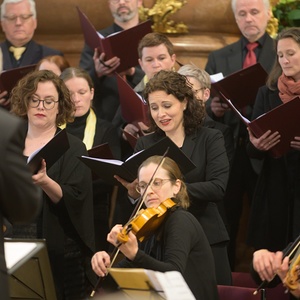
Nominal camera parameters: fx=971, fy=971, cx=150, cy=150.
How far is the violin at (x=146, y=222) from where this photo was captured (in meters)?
4.37

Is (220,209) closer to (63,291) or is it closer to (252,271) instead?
(63,291)

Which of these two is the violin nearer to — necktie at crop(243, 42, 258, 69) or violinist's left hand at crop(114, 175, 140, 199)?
violinist's left hand at crop(114, 175, 140, 199)

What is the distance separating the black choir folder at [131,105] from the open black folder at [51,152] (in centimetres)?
71

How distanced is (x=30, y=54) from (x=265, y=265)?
345cm

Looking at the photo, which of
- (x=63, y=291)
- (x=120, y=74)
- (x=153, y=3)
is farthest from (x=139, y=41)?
(x=63, y=291)

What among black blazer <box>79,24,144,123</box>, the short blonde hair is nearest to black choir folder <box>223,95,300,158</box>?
the short blonde hair

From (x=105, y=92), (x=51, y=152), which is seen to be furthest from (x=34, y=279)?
(x=105, y=92)

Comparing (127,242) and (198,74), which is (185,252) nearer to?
(127,242)

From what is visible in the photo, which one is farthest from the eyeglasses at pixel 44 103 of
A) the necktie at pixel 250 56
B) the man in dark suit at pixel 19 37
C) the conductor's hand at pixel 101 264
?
the necktie at pixel 250 56

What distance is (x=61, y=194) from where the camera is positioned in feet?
18.1

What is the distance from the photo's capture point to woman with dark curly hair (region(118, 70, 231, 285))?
534 centimetres

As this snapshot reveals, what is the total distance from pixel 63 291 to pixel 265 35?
7.87ft

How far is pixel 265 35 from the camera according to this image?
22.3 feet

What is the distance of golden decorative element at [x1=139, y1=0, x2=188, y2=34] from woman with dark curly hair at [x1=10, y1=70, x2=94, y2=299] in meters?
2.00
